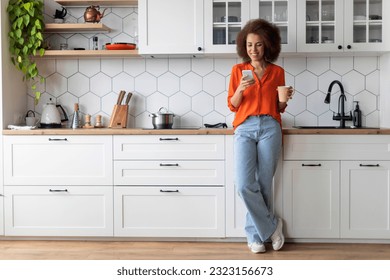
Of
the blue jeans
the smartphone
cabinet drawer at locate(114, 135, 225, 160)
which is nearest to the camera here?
the smartphone

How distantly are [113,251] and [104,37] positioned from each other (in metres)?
1.76

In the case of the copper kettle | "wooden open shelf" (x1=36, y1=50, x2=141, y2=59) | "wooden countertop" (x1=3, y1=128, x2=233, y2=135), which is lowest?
"wooden countertop" (x1=3, y1=128, x2=233, y2=135)

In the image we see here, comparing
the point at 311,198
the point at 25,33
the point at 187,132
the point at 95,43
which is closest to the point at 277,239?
the point at 311,198

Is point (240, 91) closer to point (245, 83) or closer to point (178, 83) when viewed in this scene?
point (245, 83)

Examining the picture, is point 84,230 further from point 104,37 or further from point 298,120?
point 298,120

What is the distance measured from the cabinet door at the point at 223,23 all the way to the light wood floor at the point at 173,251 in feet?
4.75

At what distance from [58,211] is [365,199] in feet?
7.11

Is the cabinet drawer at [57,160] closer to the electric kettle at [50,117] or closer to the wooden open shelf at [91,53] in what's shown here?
the electric kettle at [50,117]

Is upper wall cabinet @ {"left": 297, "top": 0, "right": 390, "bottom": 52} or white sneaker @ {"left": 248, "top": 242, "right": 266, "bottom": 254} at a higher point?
upper wall cabinet @ {"left": 297, "top": 0, "right": 390, "bottom": 52}

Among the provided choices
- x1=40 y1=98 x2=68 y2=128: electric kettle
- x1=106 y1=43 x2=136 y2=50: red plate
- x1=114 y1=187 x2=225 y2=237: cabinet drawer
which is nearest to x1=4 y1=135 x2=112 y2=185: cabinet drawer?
x1=114 y1=187 x2=225 y2=237: cabinet drawer

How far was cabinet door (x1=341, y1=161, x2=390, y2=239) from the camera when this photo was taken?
4141 mm

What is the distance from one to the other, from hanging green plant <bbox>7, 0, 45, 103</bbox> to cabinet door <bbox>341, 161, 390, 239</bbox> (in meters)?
2.43

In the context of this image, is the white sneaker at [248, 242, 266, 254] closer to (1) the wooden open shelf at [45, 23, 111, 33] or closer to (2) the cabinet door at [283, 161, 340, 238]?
(2) the cabinet door at [283, 161, 340, 238]

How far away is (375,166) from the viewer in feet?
13.6
